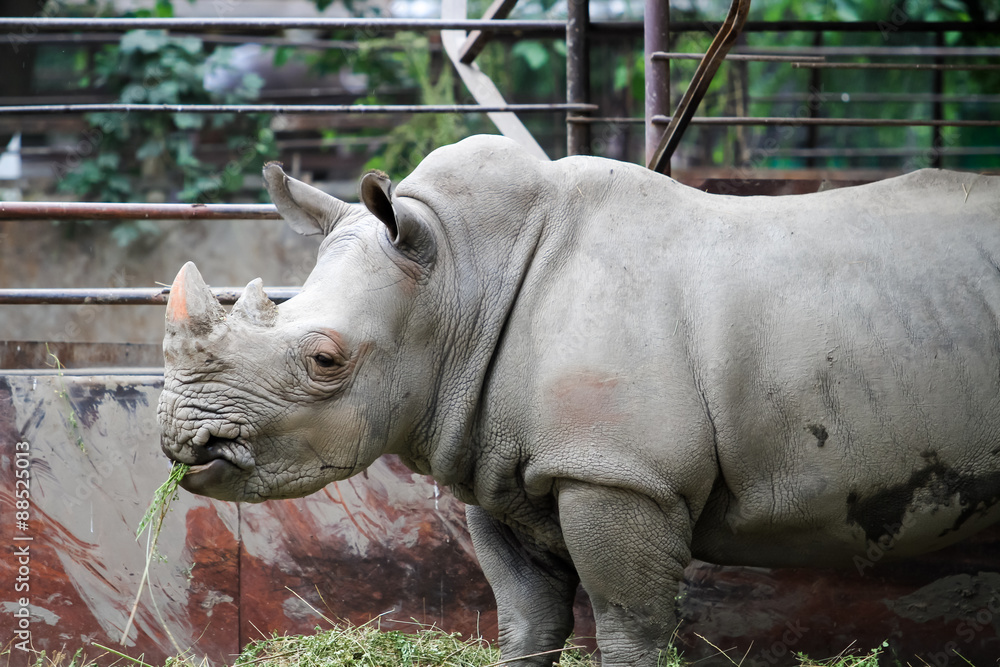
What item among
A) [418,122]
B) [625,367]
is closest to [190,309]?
[625,367]

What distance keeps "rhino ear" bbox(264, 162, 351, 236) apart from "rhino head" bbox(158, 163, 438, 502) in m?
0.18

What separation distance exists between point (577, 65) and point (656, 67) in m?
0.87

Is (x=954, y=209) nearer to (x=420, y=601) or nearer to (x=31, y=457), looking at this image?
(x=420, y=601)

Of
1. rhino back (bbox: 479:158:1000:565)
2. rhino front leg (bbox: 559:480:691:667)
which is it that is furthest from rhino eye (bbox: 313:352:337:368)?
rhino front leg (bbox: 559:480:691:667)

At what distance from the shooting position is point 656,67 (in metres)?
4.29

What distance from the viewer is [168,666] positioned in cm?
408

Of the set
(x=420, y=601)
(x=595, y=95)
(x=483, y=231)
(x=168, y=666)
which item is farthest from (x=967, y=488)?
(x=595, y=95)

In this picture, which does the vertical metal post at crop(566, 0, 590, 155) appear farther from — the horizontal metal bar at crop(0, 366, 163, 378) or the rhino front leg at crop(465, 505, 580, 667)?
the horizontal metal bar at crop(0, 366, 163, 378)

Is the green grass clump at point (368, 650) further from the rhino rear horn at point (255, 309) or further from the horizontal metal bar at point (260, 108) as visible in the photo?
the horizontal metal bar at point (260, 108)

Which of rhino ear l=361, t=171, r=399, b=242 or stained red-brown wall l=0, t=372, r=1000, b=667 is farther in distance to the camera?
stained red-brown wall l=0, t=372, r=1000, b=667

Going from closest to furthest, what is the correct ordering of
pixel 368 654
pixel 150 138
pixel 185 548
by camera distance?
pixel 368 654 → pixel 185 548 → pixel 150 138

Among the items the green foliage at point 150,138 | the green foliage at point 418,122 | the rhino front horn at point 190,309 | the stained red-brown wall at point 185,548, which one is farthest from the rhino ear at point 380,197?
the green foliage at point 150,138

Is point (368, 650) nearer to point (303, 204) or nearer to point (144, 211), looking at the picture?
point (303, 204)

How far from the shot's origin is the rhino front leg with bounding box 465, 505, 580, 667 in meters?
3.48
